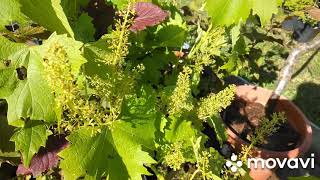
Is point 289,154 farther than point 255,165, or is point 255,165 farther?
point 289,154

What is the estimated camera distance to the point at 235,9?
1377mm

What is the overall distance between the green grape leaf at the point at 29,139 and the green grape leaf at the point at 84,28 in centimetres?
39

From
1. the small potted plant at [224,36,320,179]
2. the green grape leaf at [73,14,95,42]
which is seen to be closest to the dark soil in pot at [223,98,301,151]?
the small potted plant at [224,36,320,179]

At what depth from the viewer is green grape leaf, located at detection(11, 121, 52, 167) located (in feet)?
3.67

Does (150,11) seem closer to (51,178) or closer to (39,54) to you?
(39,54)

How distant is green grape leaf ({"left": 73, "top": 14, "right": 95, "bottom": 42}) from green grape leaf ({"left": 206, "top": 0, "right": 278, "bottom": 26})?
0.38 metres

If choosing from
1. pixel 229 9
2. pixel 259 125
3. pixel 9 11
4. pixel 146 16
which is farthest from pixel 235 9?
pixel 259 125

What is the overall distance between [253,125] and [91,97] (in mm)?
1162

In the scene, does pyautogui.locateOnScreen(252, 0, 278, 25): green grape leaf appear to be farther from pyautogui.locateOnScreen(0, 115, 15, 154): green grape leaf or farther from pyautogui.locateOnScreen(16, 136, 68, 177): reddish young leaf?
pyautogui.locateOnScreen(0, 115, 15, 154): green grape leaf

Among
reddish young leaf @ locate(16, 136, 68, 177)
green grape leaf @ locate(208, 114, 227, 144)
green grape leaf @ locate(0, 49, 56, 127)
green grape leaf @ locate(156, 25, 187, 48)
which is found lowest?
green grape leaf @ locate(208, 114, 227, 144)

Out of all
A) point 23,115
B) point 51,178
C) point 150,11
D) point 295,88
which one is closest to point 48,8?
point 23,115

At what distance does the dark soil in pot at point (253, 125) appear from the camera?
220 cm

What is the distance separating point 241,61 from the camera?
229 cm

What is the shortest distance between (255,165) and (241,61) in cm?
60
